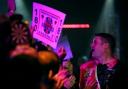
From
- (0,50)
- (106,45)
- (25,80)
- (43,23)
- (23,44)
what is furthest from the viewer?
(106,45)

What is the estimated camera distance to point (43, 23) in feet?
11.9

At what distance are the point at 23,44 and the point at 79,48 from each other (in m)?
9.59

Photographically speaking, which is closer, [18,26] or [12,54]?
[12,54]

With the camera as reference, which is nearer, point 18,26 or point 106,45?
point 18,26

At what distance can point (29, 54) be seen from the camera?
2.07 m

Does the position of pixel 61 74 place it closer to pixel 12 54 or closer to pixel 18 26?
pixel 18 26

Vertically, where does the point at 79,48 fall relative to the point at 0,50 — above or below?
below

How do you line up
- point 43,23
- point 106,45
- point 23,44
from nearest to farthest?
point 23,44, point 43,23, point 106,45

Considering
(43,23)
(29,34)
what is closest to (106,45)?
(43,23)

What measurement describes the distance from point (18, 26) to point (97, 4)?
941cm

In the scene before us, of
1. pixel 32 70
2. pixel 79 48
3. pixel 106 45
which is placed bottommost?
pixel 79 48

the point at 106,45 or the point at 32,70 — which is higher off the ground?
the point at 32,70

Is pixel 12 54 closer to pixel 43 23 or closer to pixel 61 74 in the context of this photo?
pixel 61 74

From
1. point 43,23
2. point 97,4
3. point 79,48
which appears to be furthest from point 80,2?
point 43,23
